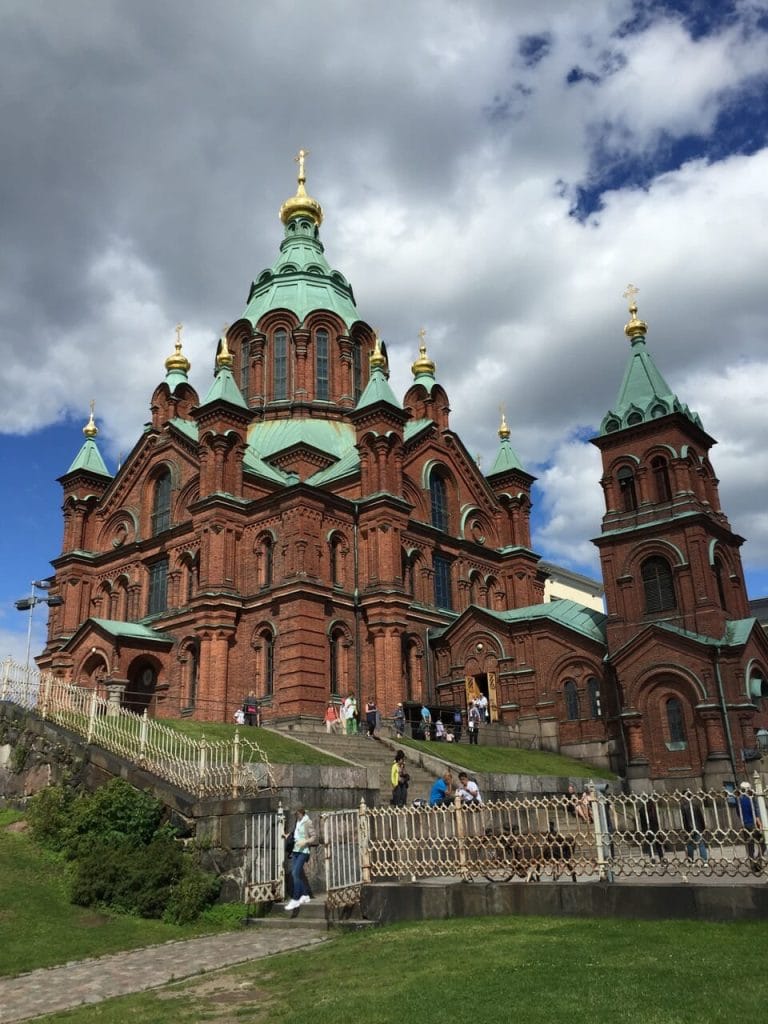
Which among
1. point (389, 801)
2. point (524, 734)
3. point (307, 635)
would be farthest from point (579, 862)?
point (524, 734)

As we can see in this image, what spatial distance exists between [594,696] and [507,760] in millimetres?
7264

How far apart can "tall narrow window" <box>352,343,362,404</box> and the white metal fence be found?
2896cm

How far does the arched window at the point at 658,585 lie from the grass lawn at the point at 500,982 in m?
24.9

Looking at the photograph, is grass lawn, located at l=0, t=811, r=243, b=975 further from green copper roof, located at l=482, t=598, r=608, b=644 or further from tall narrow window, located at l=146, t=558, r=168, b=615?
green copper roof, located at l=482, t=598, r=608, b=644

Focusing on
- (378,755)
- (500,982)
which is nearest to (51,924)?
(500,982)

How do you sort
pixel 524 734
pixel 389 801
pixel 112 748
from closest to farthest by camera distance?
pixel 112 748 → pixel 389 801 → pixel 524 734

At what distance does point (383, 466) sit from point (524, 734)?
1220 cm

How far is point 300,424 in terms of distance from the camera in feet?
143

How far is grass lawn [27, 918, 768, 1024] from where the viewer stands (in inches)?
291

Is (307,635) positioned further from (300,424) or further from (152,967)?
(152,967)

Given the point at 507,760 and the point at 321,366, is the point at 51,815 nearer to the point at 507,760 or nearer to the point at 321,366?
the point at 507,760

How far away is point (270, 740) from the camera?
2341cm

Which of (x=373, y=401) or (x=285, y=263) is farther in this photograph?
(x=285, y=263)

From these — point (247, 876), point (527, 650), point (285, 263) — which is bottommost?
point (247, 876)
